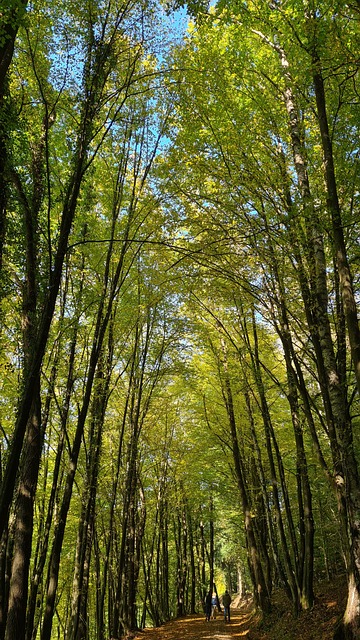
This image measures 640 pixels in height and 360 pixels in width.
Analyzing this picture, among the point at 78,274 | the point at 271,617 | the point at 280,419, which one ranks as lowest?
the point at 271,617

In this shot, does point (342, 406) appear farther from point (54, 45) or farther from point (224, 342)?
point (224, 342)

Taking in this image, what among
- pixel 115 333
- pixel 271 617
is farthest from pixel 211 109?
pixel 271 617

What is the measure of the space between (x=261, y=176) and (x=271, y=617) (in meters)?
10.1

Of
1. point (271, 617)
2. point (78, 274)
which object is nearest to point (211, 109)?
point (78, 274)

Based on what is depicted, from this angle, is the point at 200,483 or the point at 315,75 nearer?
the point at 315,75

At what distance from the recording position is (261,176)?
6.88m

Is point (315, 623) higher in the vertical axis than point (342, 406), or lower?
lower

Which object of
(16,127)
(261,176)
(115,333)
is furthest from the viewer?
(115,333)

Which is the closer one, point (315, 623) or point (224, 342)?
point (315, 623)

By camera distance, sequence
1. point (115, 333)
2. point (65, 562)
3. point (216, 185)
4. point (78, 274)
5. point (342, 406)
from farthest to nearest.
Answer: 1. point (65, 562)
2. point (115, 333)
3. point (78, 274)
4. point (216, 185)
5. point (342, 406)

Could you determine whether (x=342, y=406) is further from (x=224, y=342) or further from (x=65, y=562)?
(x=65, y=562)

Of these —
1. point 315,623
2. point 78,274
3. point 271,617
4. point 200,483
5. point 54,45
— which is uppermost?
point 54,45

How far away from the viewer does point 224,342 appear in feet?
43.1

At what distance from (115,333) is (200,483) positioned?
1210cm
